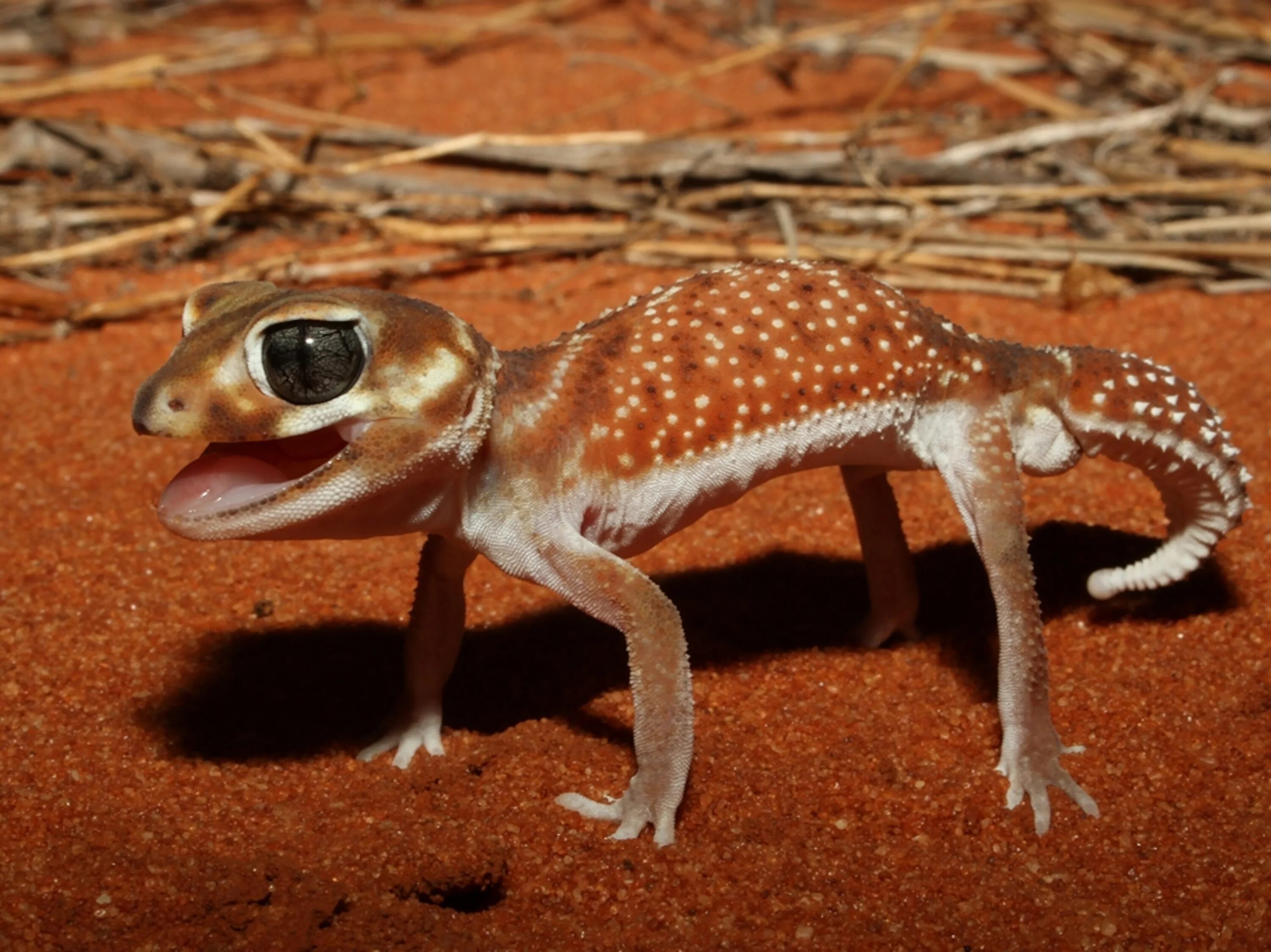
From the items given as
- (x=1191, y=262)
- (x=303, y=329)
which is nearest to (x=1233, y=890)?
(x=303, y=329)

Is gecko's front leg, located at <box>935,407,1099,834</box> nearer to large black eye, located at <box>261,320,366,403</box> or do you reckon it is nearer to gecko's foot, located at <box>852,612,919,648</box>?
gecko's foot, located at <box>852,612,919,648</box>

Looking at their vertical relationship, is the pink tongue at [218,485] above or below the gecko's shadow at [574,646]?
above

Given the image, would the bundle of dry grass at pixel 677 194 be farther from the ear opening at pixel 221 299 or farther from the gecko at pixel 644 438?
the ear opening at pixel 221 299

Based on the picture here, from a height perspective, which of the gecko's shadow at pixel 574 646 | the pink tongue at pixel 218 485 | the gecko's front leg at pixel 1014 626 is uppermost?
the pink tongue at pixel 218 485

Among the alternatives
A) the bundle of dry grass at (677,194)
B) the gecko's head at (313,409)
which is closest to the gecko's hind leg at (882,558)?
the gecko's head at (313,409)

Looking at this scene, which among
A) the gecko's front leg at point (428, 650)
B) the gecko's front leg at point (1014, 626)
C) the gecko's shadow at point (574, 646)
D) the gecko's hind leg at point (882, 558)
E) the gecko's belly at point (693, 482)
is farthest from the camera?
the gecko's hind leg at point (882, 558)

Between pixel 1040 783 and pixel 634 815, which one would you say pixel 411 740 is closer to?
pixel 634 815

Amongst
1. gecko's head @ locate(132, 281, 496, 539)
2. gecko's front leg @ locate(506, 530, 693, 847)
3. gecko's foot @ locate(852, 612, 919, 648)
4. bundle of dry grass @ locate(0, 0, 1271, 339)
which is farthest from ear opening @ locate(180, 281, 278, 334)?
bundle of dry grass @ locate(0, 0, 1271, 339)
